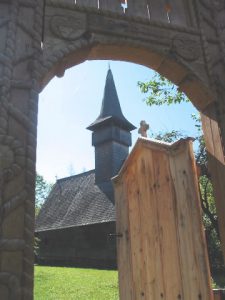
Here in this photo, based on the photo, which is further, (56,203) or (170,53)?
(56,203)

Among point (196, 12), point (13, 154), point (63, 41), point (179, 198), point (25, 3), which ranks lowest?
point (179, 198)

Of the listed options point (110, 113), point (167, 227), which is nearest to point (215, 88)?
point (167, 227)

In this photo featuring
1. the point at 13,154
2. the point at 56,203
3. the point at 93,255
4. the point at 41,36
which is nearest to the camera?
the point at 13,154

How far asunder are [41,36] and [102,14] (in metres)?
0.60

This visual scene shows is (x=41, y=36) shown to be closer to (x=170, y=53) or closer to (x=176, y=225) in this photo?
(x=170, y=53)

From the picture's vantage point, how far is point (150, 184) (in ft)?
10.7

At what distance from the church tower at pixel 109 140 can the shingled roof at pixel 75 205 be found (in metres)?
1.01

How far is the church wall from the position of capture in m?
20.2

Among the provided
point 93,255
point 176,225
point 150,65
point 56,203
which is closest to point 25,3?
point 150,65

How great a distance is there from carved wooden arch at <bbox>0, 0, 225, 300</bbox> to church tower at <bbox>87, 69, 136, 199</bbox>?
20532mm

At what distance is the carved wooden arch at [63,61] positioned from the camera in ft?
7.10

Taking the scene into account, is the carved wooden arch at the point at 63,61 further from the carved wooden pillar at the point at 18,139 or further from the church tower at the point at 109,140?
the church tower at the point at 109,140

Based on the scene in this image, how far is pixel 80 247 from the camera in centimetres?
2178

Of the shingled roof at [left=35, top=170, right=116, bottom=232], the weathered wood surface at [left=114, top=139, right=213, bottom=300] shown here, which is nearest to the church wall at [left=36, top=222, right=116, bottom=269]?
the shingled roof at [left=35, top=170, right=116, bottom=232]
